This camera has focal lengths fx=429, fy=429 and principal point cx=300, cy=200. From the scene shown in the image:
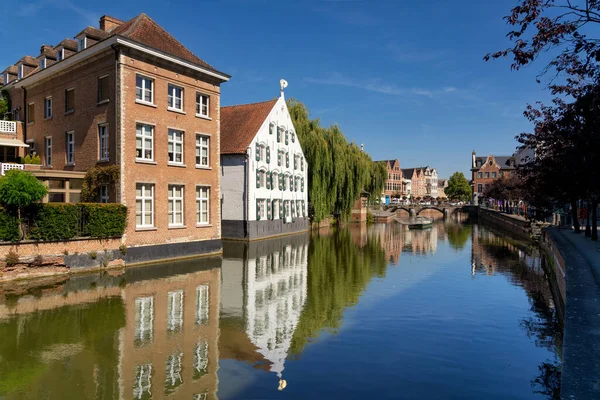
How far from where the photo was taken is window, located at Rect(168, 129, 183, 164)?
22.1 meters

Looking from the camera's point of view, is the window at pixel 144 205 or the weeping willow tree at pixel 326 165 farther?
the weeping willow tree at pixel 326 165

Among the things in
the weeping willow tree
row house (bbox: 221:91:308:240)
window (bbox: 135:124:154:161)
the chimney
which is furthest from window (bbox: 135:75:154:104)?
the weeping willow tree

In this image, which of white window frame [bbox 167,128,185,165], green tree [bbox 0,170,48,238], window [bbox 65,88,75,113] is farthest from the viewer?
window [bbox 65,88,75,113]

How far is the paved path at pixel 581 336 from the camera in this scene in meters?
5.11

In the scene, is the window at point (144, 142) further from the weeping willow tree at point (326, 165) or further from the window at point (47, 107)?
the weeping willow tree at point (326, 165)

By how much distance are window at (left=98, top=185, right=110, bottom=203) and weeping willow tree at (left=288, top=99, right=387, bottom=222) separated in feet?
74.4

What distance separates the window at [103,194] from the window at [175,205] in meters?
3.01

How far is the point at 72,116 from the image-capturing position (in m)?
22.6

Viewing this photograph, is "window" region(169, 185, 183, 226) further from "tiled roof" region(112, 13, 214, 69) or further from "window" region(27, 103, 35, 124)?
"window" region(27, 103, 35, 124)

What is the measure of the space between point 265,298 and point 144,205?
958cm

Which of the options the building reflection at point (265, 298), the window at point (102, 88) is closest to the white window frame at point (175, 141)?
the window at point (102, 88)

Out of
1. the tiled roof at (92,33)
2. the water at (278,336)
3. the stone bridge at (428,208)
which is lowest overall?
the water at (278,336)

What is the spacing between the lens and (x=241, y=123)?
3488 centimetres

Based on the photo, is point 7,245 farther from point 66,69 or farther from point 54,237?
point 66,69
